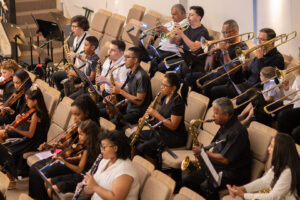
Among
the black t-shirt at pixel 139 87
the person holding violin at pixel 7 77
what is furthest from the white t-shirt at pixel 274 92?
the person holding violin at pixel 7 77

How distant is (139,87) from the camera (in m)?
6.03

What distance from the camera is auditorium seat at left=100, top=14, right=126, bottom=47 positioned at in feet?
30.0

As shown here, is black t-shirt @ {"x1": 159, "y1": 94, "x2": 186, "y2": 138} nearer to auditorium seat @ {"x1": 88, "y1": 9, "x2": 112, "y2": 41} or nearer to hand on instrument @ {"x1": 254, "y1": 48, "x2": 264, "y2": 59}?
hand on instrument @ {"x1": 254, "y1": 48, "x2": 264, "y2": 59}

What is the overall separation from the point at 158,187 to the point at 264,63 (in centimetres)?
247

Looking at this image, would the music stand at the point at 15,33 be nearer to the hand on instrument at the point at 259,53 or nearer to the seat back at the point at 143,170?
the hand on instrument at the point at 259,53

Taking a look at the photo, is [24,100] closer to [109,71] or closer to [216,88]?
[109,71]

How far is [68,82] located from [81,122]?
2302 millimetres

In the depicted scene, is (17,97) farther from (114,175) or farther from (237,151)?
(237,151)

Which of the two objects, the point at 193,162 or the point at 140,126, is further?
the point at 140,126

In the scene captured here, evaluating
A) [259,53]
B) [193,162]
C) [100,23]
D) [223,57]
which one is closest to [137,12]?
[100,23]

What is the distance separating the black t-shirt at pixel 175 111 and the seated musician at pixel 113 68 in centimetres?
111

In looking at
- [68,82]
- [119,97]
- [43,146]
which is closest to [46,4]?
[68,82]

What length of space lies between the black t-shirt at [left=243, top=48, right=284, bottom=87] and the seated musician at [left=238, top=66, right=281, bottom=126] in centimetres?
32

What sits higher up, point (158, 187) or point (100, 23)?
point (100, 23)
